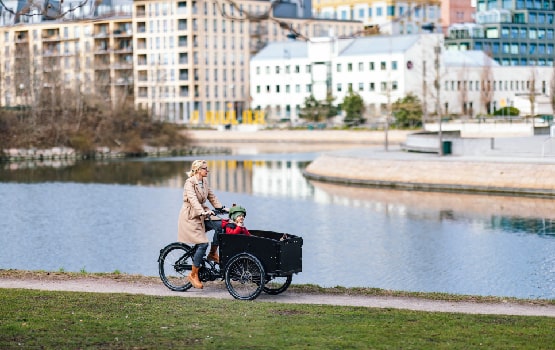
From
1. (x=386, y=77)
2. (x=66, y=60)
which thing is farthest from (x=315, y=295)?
(x=66, y=60)

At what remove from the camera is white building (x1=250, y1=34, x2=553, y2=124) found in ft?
480

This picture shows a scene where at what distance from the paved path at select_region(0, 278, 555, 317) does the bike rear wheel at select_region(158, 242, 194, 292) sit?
173 mm

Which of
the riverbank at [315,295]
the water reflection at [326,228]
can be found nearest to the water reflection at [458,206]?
the water reflection at [326,228]

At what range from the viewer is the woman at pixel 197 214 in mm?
20484

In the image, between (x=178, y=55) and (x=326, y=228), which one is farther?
(x=178, y=55)

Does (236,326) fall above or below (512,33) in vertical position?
below

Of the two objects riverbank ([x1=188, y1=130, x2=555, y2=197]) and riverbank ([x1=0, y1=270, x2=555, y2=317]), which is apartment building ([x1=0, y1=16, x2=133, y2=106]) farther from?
riverbank ([x1=0, y1=270, x2=555, y2=317])

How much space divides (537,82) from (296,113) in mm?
32951

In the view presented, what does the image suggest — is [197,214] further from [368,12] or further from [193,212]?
[368,12]

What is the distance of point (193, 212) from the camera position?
20594mm

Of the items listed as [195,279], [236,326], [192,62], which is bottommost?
[236,326]

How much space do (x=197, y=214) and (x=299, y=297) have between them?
7.80ft

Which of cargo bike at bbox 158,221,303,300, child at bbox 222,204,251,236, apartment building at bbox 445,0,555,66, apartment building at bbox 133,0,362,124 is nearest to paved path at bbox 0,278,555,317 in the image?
cargo bike at bbox 158,221,303,300

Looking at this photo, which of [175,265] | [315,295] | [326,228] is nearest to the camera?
[315,295]
